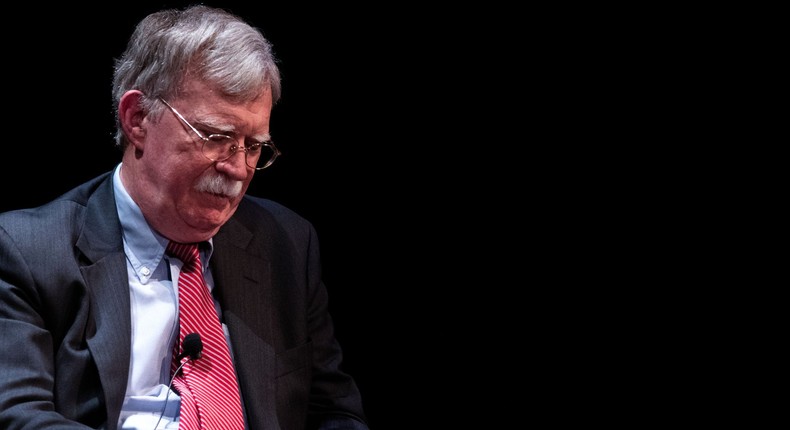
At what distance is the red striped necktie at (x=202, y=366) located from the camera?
2.58m

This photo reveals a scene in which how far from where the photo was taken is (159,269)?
2.73m

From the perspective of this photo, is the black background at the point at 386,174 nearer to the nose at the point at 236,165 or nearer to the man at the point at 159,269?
the man at the point at 159,269

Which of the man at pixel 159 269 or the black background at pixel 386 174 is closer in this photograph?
the man at pixel 159 269

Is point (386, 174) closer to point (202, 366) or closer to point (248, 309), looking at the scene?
point (248, 309)

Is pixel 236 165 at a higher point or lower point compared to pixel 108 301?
higher

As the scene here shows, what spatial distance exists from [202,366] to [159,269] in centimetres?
29

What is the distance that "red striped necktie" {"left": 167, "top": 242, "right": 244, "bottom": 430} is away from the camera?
2578mm

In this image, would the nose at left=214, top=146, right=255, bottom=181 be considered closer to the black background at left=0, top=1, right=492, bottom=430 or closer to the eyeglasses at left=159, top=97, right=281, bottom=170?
the eyeglasses at left=159, top=97, right=281, bottom=170

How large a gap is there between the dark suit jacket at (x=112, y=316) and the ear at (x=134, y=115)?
0.19m

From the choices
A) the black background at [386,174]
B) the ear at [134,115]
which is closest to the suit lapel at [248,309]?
the ear at [134,115]

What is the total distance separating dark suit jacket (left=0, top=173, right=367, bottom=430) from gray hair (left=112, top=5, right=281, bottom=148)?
1.11ft

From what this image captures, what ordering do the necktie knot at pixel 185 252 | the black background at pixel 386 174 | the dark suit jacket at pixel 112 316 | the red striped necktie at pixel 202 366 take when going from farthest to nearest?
the black background at pixel 386 174 → the necktie knot at pixel 185 252 → the red striped necktie at pixel 202 366 → the dark suit jacket at pixel 112 316

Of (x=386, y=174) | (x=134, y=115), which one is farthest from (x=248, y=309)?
(x=386, y=174)

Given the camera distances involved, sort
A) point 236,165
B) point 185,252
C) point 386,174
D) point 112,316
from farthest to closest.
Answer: point 386,174, point 185,252, point 236,165, point 112,316
